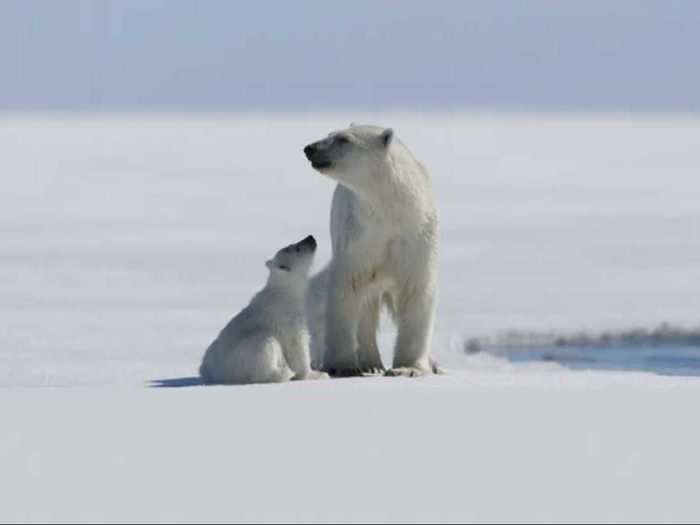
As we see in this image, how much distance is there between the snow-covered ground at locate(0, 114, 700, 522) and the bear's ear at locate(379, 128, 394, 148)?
2.99 feet

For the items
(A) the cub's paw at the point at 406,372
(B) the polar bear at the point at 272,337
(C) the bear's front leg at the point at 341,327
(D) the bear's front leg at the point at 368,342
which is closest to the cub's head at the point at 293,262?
(B) the polar bear at the point at 272,337

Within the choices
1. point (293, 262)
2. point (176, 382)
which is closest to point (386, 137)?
point (293, 262)

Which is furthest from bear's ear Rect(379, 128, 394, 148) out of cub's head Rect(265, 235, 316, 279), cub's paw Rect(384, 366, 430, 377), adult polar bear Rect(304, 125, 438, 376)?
cub's paw Rect(384, 366, 430, 377)

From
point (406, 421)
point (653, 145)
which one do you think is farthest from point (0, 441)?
point (653, 145)

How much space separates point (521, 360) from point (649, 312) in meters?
1.75

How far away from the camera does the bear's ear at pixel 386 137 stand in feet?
20.4

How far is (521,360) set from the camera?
8883 mm

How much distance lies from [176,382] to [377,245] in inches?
38.2

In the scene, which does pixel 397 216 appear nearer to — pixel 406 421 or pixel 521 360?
pixel 406 421

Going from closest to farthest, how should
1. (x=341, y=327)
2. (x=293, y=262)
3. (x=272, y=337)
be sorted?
(x=272, y=337) < (x=293, y=262) < (x=341, y=327)

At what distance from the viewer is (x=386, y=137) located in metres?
6.22

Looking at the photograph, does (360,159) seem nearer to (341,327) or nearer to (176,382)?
(341,327)

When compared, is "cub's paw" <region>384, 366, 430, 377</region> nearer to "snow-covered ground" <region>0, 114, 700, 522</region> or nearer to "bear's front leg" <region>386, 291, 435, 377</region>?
"bear's front leg" <region>386, 291, 435, 377</region>

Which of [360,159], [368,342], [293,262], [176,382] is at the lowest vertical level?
[176,382]
